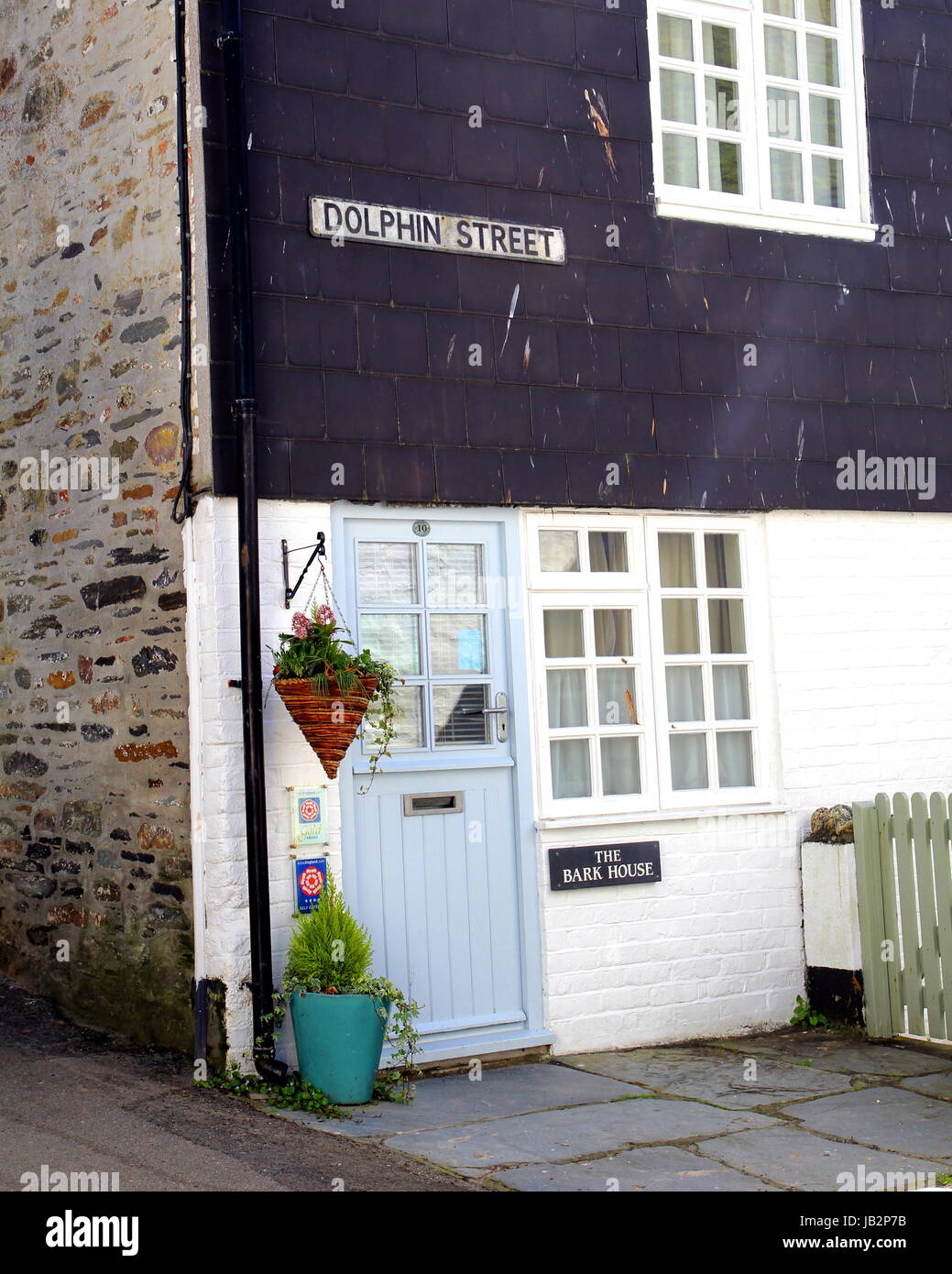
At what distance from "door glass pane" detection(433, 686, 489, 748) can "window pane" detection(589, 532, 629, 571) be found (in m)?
0.98

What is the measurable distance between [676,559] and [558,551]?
0.77 meters

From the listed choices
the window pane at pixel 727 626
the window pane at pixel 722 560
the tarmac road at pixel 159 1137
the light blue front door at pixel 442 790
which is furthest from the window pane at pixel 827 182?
the tarmac road at pixel 159 1137

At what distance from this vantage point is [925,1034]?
26.2 feet

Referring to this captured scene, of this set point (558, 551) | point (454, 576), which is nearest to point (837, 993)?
point (558, 551)

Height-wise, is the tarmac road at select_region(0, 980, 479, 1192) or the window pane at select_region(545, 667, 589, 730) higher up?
the window pane at select_region(545, 667, 589, 730)

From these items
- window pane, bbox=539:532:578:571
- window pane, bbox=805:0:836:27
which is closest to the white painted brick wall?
window pane, bbox=539:532:578:571

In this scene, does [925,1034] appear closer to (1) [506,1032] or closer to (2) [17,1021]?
(1) [506,1032]

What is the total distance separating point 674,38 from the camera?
28.3 feet

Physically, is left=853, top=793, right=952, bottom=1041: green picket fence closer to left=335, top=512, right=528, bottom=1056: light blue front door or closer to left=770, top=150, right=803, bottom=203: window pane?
left=335, top=512, right=528, bottom=1056: light blue front door

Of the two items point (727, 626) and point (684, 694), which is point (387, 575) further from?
point (727, 626)

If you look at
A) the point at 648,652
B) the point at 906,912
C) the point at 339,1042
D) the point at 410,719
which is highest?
the point at 648,652

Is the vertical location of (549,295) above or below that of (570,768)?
above

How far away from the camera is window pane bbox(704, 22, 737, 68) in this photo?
28.6 feet
